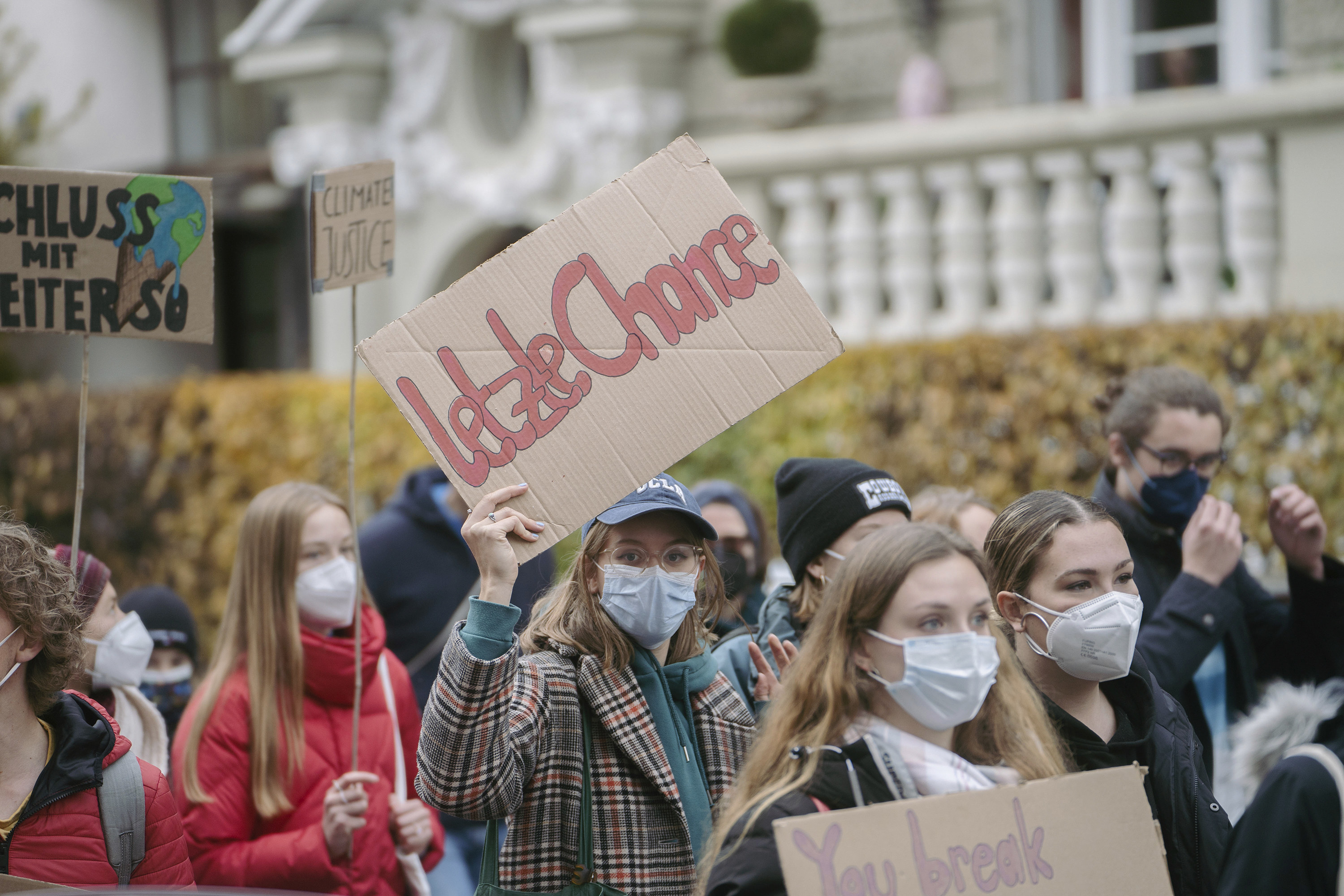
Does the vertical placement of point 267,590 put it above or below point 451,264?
below

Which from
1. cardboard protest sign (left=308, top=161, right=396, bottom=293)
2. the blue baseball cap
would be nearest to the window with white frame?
cardboard protest sign (left=308, top=161, right=396, bottom=293)

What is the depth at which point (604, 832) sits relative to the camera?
284 cm

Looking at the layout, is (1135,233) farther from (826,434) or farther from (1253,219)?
(826,434)

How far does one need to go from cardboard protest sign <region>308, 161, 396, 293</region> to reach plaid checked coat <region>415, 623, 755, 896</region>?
4.27 feet

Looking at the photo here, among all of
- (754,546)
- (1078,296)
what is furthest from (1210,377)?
(754,546)

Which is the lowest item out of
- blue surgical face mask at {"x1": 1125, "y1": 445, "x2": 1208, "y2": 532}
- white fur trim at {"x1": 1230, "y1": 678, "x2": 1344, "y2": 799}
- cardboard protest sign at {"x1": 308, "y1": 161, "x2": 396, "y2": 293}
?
white fur trim at {"x1": 1230, "y1": 678, "x2": 1344, "y2": 799}

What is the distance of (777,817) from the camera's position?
7.53ft

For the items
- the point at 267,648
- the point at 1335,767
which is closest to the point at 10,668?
the point at 267,648

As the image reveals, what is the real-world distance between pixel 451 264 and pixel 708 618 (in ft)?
27.2

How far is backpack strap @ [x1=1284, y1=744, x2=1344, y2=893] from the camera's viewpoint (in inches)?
89.7

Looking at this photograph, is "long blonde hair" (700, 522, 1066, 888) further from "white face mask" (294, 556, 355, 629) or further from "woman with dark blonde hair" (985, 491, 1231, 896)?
"white face mask" (294, 556, 355, 629)

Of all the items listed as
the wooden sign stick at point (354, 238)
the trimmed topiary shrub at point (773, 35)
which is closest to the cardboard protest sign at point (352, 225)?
the wooden sign stick at point (354, 238)

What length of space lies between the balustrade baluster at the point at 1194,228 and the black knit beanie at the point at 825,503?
374cm

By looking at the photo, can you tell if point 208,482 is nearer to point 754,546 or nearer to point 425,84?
point 425,84
